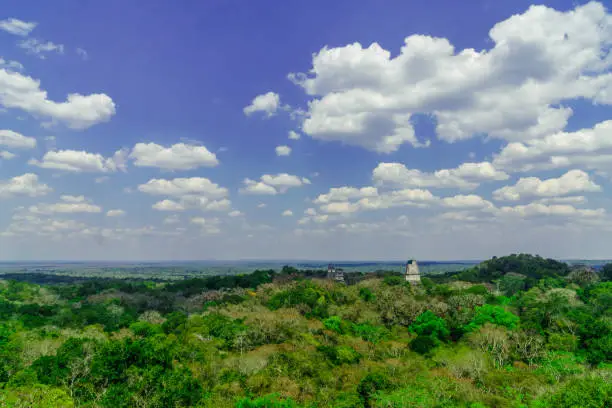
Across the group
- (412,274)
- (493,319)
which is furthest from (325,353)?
(412,274)

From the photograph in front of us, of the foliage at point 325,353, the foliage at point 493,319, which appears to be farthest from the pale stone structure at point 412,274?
the foliage at point 493,319

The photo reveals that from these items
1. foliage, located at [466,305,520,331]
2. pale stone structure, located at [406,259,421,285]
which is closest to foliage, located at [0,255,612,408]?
foliage, located at [466,305,520,331]

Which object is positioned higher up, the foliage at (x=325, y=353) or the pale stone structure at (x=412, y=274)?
the pale stone structure at (x=412, y=274)

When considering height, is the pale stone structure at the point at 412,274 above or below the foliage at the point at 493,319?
above

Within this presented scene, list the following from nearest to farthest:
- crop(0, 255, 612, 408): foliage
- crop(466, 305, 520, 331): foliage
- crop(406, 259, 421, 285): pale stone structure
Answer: crop(0, 255, 612, 408): foliage → crop(466, 305, 520, 331): foliage → crop(406, 259, 421, 285): pale stone structure

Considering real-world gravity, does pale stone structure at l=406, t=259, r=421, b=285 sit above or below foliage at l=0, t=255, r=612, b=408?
above

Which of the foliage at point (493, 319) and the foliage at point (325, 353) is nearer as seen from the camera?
the foliage at point (325, 353)

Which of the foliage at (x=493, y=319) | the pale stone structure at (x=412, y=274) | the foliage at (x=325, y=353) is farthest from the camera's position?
→ the pale stone structure at (x=412, y=274)

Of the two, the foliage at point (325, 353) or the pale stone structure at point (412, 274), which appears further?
the pale stone structure at point (412, 274)

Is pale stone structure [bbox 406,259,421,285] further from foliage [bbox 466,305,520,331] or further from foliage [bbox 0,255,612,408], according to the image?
foliage [bbox 466,305,520,331]

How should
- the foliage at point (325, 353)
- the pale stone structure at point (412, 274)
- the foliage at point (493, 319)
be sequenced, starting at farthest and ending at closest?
1. the pale stone structure at point (412, 274)
2. the foliage at point (493, 319)
3. the foliage at point (325, 353)

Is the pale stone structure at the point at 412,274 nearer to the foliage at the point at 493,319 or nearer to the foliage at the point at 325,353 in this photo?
the foliage at the point at 325,353
